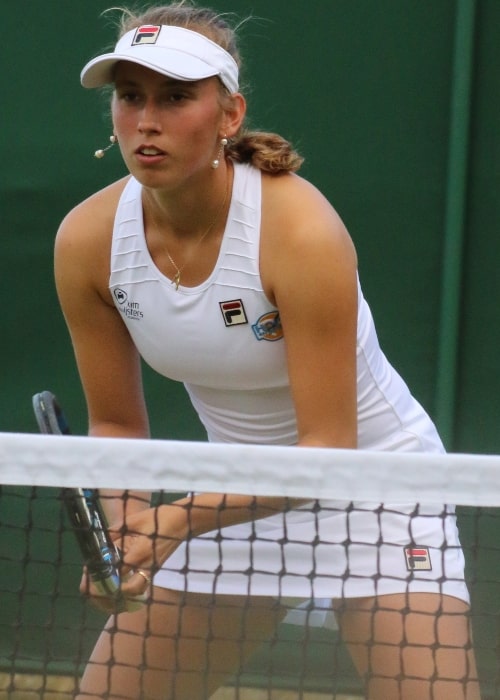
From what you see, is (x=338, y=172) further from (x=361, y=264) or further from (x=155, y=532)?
(x=155, y=532)

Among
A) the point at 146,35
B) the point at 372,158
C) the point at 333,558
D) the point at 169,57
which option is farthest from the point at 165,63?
the point at 372,158

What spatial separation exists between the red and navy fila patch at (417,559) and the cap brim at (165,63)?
0.91 meters

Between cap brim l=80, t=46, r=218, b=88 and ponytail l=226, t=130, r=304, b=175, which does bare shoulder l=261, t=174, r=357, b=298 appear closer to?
ponytail l=226, t=130, r=304, b=175

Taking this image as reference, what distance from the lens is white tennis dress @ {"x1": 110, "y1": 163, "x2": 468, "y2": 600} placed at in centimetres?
227

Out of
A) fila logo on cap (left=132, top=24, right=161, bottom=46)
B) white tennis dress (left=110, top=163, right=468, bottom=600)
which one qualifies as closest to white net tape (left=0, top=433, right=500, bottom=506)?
white tennis dress (left=110, top=163, right=468, bottom=600)

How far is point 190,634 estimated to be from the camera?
7.88ft

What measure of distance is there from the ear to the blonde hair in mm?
16

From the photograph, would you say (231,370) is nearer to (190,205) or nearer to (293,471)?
(190,205)

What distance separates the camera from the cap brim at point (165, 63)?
2.18 meters

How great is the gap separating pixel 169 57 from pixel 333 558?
94 centimetres

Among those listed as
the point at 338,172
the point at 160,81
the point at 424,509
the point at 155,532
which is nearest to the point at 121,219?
the point at 160,81

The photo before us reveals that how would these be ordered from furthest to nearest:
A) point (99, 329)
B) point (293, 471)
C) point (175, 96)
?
point (99, 329), point (175, 96), point (293, 471)

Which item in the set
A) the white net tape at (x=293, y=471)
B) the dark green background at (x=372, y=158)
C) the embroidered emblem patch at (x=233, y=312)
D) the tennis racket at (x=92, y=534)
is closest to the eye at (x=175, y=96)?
the embroidered emblem patch at (x=233, y=312)

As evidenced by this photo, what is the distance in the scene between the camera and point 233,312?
227 cm
